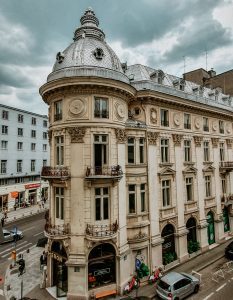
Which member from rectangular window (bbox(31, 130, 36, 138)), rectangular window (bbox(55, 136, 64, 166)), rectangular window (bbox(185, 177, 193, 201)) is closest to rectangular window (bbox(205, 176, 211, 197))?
rectangular window (bbox(185, 177, 193, 201))

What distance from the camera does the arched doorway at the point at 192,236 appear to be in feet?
90.7

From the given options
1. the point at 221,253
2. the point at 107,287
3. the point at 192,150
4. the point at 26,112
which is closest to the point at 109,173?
the point at 107,287

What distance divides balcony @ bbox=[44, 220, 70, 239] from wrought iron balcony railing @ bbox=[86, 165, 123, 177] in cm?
479

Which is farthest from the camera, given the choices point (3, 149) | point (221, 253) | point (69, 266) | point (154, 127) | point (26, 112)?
point (26, 112)

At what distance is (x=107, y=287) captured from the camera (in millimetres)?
20078

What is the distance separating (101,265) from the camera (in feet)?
66.3

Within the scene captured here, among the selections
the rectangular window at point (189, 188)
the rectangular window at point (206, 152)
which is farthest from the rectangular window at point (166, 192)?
the rectangular window at point (206, 152)

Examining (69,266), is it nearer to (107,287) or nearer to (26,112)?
(107,287)

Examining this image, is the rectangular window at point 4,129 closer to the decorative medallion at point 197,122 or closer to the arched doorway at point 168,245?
the decorative medallion at point 197,122

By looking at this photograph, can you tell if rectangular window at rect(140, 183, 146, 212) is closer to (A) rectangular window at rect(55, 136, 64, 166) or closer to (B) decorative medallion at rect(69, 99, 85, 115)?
(A) rectangular window at rect(55, 136, 64, 166)

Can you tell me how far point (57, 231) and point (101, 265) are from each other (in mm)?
4744

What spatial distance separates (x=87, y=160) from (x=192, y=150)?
48.5ft

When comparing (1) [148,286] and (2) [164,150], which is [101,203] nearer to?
(1) [148,286]

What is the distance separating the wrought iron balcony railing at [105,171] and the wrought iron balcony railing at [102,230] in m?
4.17
